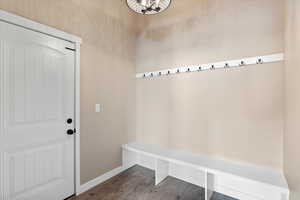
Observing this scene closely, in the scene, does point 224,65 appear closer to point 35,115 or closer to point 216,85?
point 216,85

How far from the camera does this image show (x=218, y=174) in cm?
181

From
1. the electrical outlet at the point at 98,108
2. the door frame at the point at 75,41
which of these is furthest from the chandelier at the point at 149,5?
the electrical outlet at the point at 98,108

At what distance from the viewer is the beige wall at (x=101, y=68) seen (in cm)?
197

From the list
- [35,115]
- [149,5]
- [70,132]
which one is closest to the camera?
[35,115]

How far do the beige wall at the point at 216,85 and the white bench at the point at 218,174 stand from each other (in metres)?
0.15

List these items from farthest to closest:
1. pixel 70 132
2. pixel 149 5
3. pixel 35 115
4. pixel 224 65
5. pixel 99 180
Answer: pixel 99 180, pixel 224 65, pixel 70 132, pixel 149 5, pixel 35 115

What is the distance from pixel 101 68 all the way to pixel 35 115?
108 cm

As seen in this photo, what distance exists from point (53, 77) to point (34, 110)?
0.42 meters

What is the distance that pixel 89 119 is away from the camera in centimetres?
223

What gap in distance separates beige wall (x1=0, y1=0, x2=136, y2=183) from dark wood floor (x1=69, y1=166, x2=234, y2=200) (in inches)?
8.9

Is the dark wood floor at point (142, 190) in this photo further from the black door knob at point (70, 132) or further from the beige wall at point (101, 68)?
the black door knob at point (70, 132)

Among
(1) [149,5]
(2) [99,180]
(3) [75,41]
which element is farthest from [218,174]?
(3) [75,41]

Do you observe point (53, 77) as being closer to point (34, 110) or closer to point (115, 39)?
point (34, 110)

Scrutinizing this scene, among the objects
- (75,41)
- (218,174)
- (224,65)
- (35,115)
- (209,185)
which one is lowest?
(209,185)
